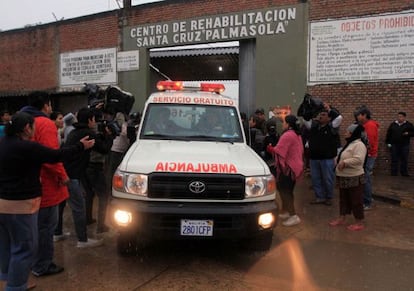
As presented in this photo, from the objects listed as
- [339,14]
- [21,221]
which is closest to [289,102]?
[339,14]

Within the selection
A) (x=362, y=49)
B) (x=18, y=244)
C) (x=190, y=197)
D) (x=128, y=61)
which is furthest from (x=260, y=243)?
(x=128, y=61)

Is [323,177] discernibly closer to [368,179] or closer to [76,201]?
[368,179]

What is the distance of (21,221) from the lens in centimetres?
341

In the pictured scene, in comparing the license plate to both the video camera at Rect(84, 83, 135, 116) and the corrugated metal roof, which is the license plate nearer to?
the video camera at Rect(84, 83, 135, 116)

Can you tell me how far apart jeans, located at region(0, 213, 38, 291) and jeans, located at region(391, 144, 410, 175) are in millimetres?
9385

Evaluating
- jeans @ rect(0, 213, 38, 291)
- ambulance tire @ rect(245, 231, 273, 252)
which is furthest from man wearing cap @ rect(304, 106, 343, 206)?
jeans @ rect(0, 213, 38, 291)

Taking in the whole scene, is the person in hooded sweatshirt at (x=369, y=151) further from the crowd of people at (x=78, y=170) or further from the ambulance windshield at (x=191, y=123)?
the ambulance windshield at (x=191, y=123)

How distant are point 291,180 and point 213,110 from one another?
1.57 metres

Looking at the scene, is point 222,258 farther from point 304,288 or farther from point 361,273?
point 361,273

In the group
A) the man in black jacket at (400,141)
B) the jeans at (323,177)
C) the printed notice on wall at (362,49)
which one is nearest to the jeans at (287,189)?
the jeans at (323,177)

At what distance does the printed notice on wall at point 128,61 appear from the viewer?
14.7 m

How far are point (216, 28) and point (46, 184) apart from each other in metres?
10.2

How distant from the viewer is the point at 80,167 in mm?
4891

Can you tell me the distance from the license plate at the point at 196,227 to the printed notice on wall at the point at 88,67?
12127 mm
